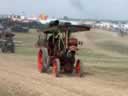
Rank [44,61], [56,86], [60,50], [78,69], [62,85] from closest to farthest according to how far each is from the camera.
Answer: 1. [56,86]
2. [62,85]
3. [78,69]
4. [60,50]
5. [44,61]

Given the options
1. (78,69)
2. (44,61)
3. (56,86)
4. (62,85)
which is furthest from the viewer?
(44,61)

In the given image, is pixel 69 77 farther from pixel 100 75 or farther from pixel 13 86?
pixel 13 86

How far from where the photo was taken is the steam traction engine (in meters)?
19.3

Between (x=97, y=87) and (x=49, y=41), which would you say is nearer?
(x=97, y=87)

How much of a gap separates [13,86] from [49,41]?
5.66 metres

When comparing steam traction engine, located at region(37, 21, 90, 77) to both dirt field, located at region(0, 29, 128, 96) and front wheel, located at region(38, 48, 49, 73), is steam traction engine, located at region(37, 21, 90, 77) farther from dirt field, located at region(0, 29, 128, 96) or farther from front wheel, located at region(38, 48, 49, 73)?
dirt field, located at region(0, 29, 128, 96)

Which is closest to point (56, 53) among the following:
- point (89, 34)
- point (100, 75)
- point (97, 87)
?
point (100, 75)

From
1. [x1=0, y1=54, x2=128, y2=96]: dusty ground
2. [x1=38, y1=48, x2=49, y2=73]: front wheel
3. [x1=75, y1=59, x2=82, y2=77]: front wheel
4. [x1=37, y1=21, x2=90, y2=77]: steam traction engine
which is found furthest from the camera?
[x1=38, y1=48, x2=49, y2=73]: front wheel

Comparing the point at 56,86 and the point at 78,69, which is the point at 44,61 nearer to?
the point at 78,69


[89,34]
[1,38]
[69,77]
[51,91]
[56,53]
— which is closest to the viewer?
[51,91]

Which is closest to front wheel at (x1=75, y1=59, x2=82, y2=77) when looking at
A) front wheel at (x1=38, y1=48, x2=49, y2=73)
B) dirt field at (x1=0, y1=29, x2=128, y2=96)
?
dirt field at (x1=0, y1=29, x2=128, y2=96)

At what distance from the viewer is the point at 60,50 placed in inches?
794

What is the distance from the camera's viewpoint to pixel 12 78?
58.9 ft

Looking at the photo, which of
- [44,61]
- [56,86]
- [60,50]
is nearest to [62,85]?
[56,86]
